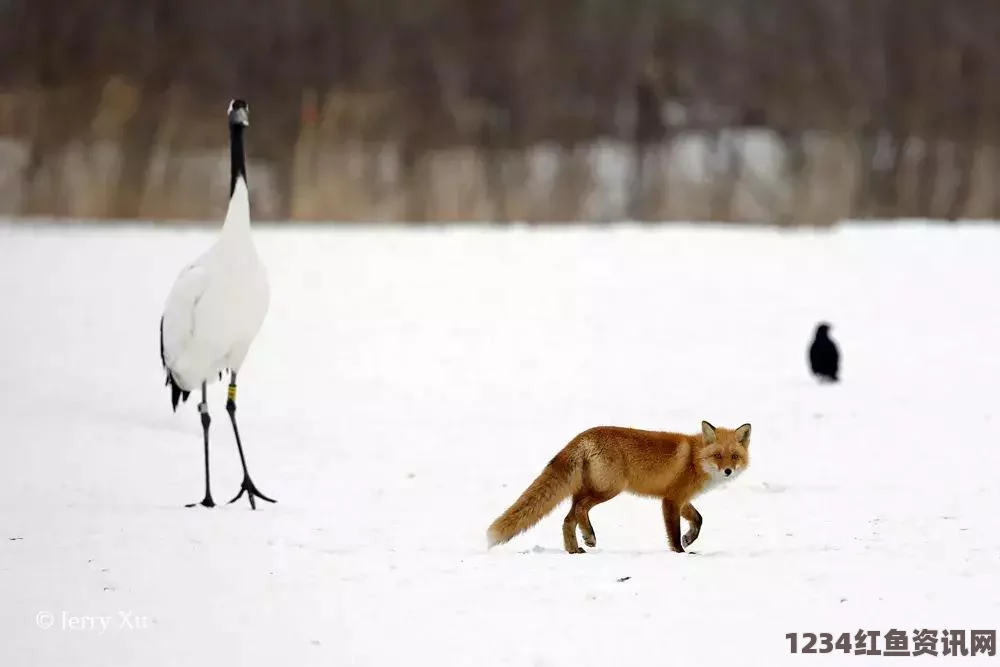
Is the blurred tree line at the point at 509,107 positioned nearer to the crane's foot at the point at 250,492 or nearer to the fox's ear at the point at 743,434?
the crane's foot at the point at 250,492

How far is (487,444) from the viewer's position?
34.2 feet

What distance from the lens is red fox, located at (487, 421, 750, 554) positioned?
6.64 metres

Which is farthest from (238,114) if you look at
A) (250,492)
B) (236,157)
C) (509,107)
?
(509,107)

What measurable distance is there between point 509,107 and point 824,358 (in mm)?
12356

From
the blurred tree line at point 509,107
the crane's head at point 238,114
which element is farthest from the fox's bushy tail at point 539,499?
the blurred tree line at point 509,107

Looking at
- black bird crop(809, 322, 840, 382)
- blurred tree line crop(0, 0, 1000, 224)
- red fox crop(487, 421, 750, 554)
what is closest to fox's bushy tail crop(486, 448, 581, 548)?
red fox crop(487, 421, 750, 554)

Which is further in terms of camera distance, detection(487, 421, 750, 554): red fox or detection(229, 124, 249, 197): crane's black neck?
detection(229, 124, 249, 197): crane's black neck

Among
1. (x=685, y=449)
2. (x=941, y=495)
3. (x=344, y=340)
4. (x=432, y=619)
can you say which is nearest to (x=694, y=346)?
(x=344, y=340)

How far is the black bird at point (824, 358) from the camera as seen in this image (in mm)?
12492

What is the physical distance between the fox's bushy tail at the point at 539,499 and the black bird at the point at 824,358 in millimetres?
6310

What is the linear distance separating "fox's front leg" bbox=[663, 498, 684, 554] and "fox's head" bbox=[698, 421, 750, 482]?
0.75ft

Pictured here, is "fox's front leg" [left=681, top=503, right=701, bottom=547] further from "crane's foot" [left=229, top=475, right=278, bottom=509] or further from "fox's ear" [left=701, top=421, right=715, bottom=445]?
"crane's foot" [left=229, top=475, right=278, bottom=509]

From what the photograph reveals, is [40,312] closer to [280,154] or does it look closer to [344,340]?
[344,340]

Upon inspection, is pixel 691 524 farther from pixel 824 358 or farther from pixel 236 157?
pixel 824 358
